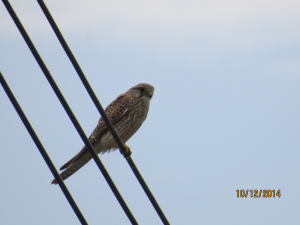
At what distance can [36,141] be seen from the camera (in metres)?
2.49

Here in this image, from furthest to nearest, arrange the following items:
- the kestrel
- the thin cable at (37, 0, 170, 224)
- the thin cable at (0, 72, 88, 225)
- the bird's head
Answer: the bird's head
the kestrel
the thin cable at (37, 0, 170, 224)
the thin cable at (0, 72, 88, 225)

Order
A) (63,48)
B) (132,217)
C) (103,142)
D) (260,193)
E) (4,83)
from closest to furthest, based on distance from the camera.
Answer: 1. (4,83)
2. (63,48)
3. (132,217)
4. (103,142)
5. (260,193)

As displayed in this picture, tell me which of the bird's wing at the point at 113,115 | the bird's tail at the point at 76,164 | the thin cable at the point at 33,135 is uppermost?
the thin cable at the point at 33,135

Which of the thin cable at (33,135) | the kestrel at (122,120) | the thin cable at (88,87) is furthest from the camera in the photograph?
the kestrel at (122,120)

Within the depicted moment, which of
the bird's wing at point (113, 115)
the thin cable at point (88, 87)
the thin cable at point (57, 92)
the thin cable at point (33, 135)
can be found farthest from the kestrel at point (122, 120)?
the thin cable at point (33, 135)

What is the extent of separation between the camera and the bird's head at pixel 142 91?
6.95 meters

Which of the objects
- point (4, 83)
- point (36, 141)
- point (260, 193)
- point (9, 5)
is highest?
point (9, 5)

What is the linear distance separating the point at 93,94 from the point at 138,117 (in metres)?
3.70

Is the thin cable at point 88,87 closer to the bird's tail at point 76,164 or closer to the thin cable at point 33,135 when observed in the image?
the thin cable at point 33,135

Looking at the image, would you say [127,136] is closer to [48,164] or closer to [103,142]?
[103,142]

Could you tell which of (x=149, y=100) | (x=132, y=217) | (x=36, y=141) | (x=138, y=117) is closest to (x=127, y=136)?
(x=138, y=117)

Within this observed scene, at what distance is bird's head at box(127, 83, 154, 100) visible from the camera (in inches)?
274

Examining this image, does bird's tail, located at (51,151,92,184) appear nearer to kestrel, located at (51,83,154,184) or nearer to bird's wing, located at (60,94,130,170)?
kestrel, located at (51,83,154,184)

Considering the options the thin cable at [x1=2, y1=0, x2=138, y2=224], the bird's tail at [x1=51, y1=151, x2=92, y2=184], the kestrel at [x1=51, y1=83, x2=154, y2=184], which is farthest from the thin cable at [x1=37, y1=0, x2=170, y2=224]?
the kestrel at [x1=51, y1=83, x2=154, y2=184]
